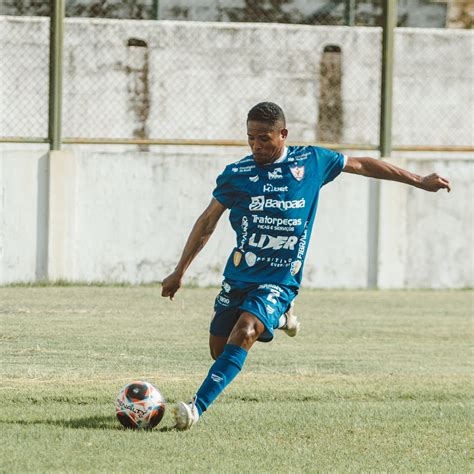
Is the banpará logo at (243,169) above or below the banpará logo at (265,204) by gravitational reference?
above

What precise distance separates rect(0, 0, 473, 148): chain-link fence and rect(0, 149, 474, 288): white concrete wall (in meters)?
0.83

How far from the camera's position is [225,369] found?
645cm

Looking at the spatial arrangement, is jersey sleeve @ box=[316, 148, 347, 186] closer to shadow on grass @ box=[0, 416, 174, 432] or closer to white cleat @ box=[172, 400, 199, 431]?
white cleat @ box=[172, 400, 199, 431]

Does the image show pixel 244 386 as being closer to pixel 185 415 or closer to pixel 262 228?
pixel 262 228

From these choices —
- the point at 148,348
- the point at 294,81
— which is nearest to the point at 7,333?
the point at 148,348

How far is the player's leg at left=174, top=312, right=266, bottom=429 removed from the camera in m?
6.29

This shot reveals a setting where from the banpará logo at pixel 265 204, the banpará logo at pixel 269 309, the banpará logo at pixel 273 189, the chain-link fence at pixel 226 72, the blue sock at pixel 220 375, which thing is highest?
the chain-link fence at pixel 226 72

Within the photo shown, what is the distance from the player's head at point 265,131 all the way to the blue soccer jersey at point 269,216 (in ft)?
0.32

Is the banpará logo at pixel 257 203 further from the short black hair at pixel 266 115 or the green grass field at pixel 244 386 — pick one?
the green grass field at pixel 244 386

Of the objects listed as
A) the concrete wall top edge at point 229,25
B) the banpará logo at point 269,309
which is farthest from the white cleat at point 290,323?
the concrete wall top edge at point 229,25

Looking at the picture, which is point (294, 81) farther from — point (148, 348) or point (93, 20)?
point (148, 348)

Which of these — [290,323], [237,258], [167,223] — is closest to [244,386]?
[290,323]

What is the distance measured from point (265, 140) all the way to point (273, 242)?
0.57m

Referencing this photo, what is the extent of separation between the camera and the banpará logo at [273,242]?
6.80 m
